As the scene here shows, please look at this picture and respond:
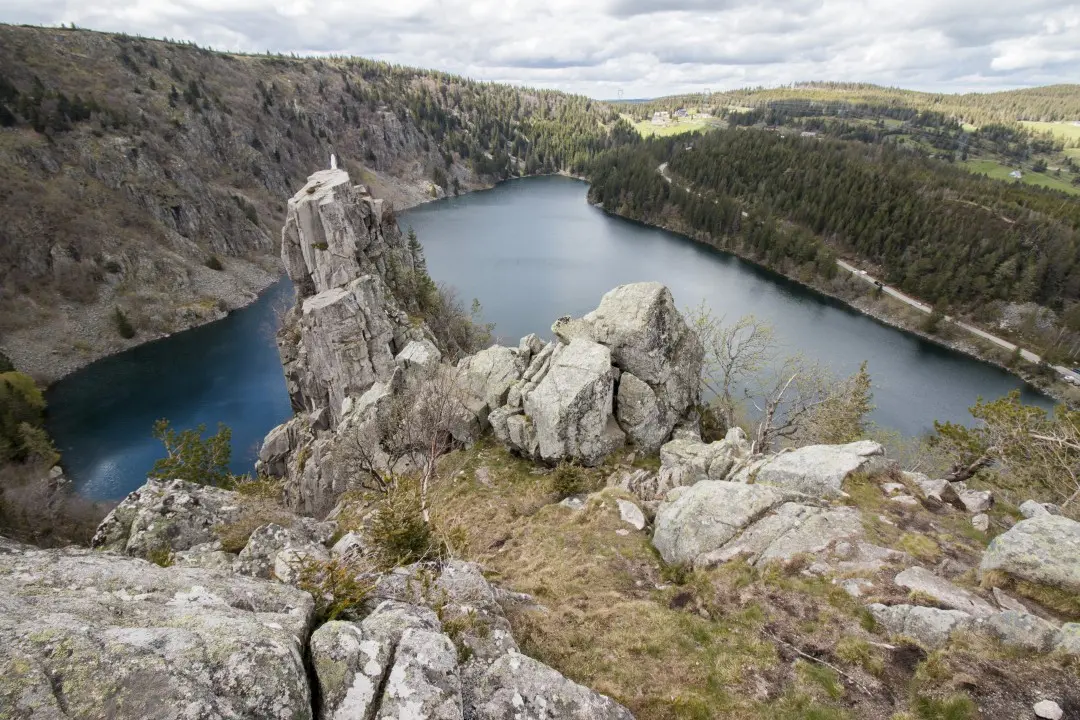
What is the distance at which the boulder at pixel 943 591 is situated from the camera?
1020cm

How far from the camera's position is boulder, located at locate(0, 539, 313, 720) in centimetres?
452

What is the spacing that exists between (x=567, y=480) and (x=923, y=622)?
41.7 feet

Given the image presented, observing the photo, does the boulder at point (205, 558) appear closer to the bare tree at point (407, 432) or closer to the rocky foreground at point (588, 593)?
the rocky foreground at point (588, 593)

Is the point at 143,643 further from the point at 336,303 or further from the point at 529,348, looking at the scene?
the point at 336,303

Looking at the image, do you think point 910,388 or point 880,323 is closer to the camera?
point 910,388

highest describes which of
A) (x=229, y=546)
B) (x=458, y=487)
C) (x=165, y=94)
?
(x=165, y=94)

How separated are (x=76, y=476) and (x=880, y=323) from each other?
121 metres

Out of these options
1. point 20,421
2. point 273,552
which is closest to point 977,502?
point 273,552

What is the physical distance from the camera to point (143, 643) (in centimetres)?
527

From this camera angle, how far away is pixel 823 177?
132250 mm

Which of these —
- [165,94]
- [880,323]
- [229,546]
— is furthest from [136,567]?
[165,94]

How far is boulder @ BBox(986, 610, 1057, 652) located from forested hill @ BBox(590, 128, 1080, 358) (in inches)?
4131

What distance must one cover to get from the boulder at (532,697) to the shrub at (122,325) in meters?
95.9

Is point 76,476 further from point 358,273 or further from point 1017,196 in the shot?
point 1017,196
